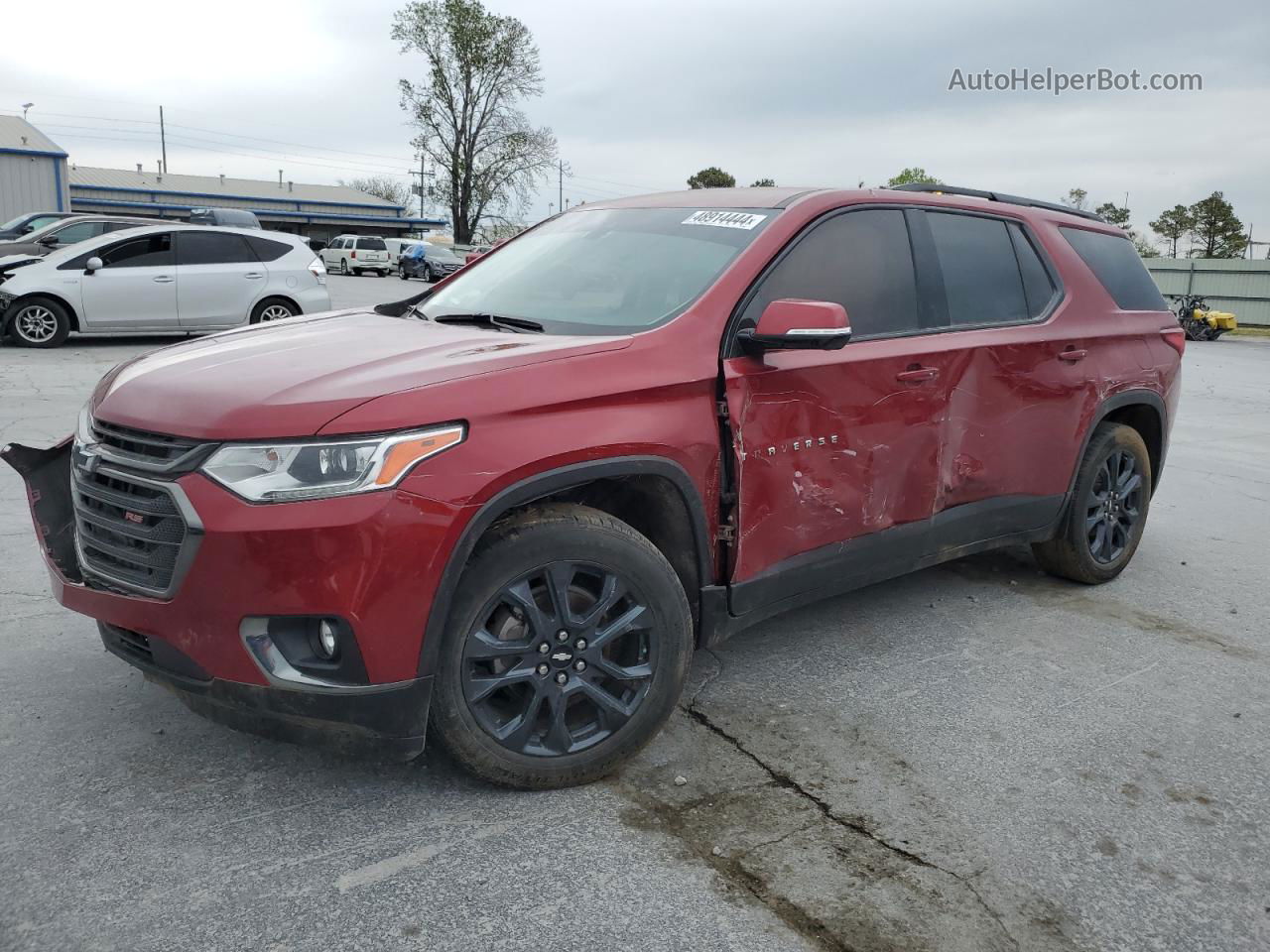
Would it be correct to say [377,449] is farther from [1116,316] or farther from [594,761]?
[1116,316]

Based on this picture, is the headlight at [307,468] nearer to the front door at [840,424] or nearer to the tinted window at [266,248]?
the front door at [840,424]

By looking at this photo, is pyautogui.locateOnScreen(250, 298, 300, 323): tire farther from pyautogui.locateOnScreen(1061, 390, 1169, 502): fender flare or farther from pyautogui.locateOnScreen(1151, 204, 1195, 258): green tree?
pyautogui.locateOnScreen(1151, 204, 1195, 258): green tree

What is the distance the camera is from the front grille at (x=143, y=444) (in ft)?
8.80

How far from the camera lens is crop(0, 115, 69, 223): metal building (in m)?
36.1

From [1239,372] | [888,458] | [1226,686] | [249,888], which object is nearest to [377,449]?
[249,888]

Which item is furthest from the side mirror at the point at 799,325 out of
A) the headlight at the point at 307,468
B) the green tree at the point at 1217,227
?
the green tree at the point at 1217,227

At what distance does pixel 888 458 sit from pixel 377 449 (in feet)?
6.40

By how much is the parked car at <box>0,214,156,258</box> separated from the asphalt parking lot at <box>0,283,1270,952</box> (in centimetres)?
1344

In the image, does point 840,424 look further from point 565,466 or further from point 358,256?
point 358,256

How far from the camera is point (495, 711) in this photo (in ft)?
9.70

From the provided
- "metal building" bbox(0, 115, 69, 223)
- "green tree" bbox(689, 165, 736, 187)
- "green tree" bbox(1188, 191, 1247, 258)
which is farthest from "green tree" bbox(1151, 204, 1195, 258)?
"metal building" bbox(0, 115, 69, 223)

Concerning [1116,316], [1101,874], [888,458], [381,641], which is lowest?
[1101,874]

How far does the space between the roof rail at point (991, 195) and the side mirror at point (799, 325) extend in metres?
1.30

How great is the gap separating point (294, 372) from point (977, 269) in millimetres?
2817
